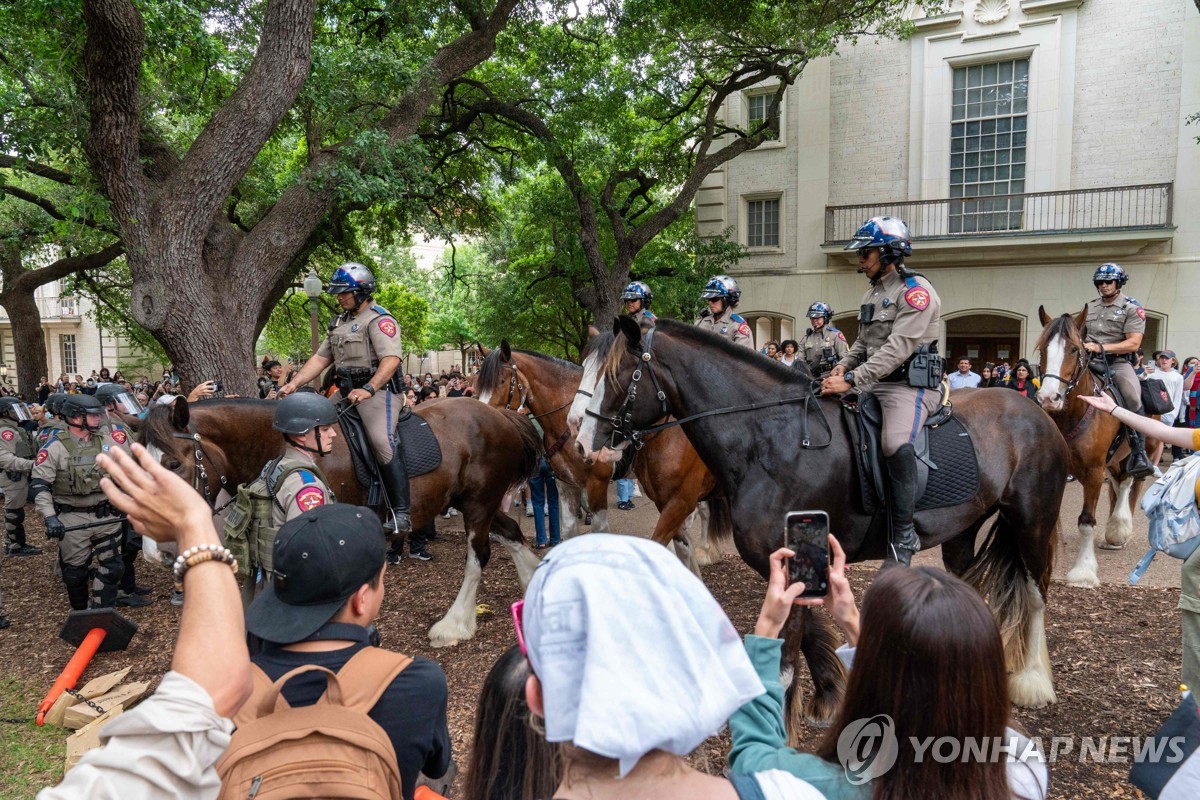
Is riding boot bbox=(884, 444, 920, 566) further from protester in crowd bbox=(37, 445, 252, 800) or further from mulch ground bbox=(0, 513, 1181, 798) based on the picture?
protester in crowd bbox=(37, 445, 252, 800)

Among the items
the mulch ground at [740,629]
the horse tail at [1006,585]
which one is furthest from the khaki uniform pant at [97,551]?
the horse tail at [1006,585]

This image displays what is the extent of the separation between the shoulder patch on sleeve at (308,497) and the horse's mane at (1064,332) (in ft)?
23.0

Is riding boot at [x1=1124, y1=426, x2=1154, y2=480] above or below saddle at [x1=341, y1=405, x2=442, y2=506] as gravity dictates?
below

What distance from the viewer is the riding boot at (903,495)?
182 inches

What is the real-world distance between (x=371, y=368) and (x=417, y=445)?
0.77m

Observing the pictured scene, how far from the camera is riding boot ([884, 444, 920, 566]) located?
15.2 ft

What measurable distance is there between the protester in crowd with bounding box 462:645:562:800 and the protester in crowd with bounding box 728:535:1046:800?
1.66 feet

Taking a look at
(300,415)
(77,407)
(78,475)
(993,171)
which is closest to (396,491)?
(300,415)

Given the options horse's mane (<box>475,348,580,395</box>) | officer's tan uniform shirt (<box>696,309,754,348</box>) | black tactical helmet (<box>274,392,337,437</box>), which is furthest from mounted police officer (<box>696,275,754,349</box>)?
black tactical helmet (<box>274,392,337,437</box>)

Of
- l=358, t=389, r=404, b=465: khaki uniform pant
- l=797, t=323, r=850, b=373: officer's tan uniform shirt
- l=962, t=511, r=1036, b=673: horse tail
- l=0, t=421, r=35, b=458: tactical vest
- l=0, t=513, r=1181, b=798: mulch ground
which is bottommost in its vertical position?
l=0, t=513, r=1181, b=798: mulch ground

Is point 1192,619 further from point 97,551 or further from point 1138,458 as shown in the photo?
point 97,551

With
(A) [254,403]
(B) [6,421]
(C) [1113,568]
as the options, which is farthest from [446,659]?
(B) [6,421]

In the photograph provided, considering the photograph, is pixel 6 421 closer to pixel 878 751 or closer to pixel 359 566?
pixel 359 566

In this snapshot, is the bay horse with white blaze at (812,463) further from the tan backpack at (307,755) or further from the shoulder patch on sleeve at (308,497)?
the tan backpack at (307,755)
